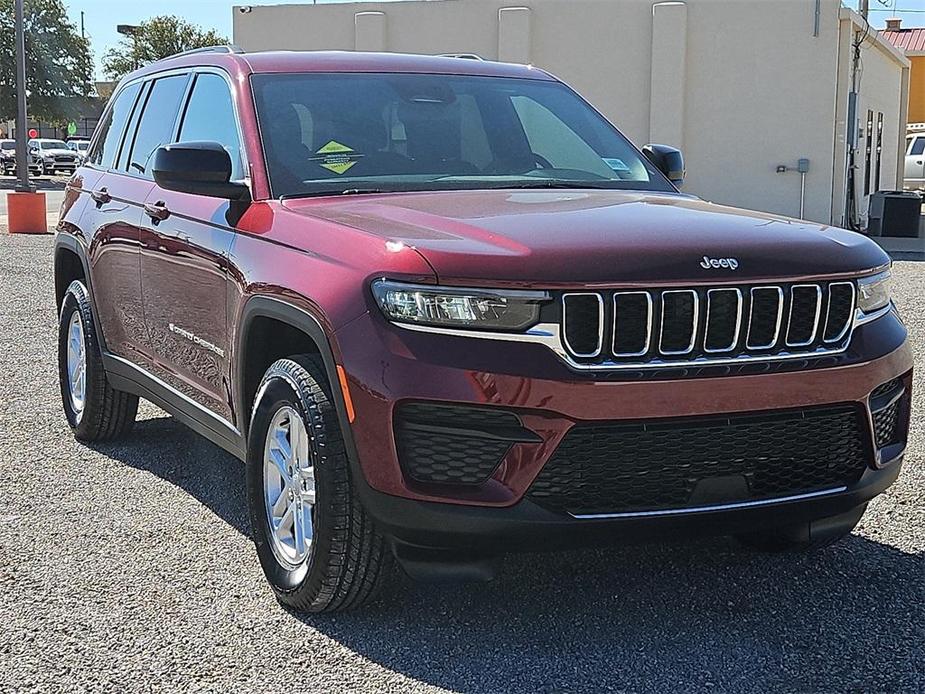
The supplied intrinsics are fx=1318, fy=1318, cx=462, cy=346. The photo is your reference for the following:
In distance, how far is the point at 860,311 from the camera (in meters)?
3.99

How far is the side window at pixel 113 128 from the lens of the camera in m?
6.41

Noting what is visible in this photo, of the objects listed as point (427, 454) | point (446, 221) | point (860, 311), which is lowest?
point (427, 454)

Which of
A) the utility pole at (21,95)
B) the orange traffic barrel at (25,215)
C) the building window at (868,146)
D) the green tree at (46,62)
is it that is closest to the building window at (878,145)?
the building window at (868,146)

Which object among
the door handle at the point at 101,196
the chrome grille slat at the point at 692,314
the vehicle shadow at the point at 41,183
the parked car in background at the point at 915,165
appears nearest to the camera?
the chrome grille slat at the point at 692,314

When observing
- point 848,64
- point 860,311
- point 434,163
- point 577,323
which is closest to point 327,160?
point 434,163

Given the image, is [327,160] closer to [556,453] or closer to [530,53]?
[556,453]

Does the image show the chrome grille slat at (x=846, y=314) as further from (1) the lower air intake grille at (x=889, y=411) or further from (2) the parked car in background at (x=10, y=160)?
(2) the parked car in background at (x=10, y=160)

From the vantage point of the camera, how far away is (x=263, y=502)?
4.24 m

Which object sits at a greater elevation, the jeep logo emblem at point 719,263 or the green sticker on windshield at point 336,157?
the green sticker on windshield at point 336,157

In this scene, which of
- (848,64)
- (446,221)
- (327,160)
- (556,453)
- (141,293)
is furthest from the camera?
(848,64)

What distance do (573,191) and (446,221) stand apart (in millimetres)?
1020

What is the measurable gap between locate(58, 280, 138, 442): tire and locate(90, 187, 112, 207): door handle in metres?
0.45

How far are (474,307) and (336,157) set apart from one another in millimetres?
1466

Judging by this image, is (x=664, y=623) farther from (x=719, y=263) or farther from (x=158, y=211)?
(x=158, y=211)
